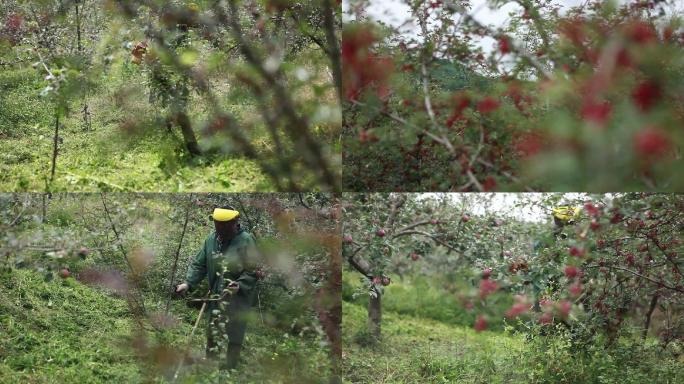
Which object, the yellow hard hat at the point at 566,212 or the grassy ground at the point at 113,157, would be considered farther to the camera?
the grassy ground at the point at 113,157

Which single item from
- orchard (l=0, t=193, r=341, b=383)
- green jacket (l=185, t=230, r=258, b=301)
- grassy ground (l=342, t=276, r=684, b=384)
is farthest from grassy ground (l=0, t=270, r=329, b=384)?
grassy ground (l=342, t=276, r=684, b=384)

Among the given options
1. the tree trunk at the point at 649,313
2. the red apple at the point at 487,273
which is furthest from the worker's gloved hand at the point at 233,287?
the tree trunk at the point at 649,313

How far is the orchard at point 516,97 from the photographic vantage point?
2.91 m

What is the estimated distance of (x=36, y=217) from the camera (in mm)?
3213

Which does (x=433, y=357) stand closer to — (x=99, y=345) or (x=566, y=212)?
(x=566, y=212)

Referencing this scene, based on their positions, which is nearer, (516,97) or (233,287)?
(516,97)

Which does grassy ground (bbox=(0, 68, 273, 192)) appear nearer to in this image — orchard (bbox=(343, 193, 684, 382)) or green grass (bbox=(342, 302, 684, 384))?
orchard (bbox=(343, 193, 684, 382))

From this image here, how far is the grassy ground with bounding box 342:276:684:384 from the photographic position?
11.1 ft

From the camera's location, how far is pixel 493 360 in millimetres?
3465

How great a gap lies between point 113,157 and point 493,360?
6.15 feet

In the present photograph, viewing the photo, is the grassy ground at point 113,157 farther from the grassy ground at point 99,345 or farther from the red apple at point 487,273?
the red apple at point 487,273

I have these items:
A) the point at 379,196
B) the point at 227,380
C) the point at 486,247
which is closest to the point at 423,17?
the point at 379,196

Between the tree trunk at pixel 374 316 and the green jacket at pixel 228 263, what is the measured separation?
670mm

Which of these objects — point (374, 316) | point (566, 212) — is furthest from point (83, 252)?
point (566, 212)
